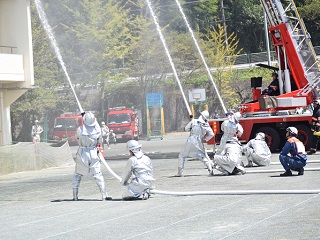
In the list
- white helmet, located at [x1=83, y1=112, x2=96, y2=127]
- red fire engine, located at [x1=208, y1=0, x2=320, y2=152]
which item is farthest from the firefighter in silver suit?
red fire engine, located at [x1=208, y1=0, x2=320, y2=152]

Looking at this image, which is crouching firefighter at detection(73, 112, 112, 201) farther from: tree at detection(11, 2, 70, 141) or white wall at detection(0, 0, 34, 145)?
tree at detection(11, 2, 70, 141)

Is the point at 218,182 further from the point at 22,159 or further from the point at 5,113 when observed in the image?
the point at 5,113

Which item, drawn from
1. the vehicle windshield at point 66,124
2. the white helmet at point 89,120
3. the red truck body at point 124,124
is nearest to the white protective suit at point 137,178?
the white helmet at point 89,120

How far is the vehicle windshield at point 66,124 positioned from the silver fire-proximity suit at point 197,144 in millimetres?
30520

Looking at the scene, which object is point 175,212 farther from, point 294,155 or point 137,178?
point 294,155

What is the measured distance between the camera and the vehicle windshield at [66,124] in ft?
164

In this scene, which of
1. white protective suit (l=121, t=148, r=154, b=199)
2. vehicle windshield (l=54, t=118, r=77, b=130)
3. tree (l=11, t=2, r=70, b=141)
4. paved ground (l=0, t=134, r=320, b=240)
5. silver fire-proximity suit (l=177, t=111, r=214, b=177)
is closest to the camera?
paved ground (l=0, t=134, r=320, b=240)

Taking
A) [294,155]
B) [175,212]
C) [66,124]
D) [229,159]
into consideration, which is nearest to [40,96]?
[66,124]

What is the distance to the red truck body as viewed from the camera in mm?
49969

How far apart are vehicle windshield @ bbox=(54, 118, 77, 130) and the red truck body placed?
220 cm

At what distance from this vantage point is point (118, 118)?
50.5 metres

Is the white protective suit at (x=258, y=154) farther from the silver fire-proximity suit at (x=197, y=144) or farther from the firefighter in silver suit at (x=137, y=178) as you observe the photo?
the firefighter in silver suit at (x=137, y=178)

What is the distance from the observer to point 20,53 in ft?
97.4

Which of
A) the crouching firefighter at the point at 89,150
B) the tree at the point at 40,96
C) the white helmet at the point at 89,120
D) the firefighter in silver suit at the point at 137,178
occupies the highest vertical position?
the tree at the point at 40,96
